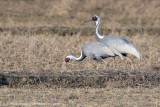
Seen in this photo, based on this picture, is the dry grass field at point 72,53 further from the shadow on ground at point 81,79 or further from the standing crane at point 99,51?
the standing crane at point 99,51

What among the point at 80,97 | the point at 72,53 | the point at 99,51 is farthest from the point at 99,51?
the point at 80,97

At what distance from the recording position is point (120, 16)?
881 inches

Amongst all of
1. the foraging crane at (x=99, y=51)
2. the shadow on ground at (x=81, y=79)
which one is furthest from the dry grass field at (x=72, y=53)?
the foraging crane at (x=99, y=51)

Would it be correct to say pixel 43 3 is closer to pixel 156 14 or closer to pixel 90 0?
pixel 90 0

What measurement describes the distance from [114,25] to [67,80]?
9.47m

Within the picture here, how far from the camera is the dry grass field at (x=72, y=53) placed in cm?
865

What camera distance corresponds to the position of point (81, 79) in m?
9.86

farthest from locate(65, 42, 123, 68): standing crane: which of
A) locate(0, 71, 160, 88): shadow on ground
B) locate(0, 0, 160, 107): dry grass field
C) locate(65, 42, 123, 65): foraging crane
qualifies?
locate(0, 71, 160, 88): shadow on ground

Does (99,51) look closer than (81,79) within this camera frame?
No

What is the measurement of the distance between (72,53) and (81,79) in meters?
4.50

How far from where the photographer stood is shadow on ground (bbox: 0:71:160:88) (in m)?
9.67

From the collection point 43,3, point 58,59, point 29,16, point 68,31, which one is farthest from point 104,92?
point 43,3

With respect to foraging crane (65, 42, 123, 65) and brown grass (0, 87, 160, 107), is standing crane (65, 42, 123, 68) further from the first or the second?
brown grass (0, 87, 160, 107)

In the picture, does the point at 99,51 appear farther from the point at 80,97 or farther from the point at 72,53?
the point at 80,97
